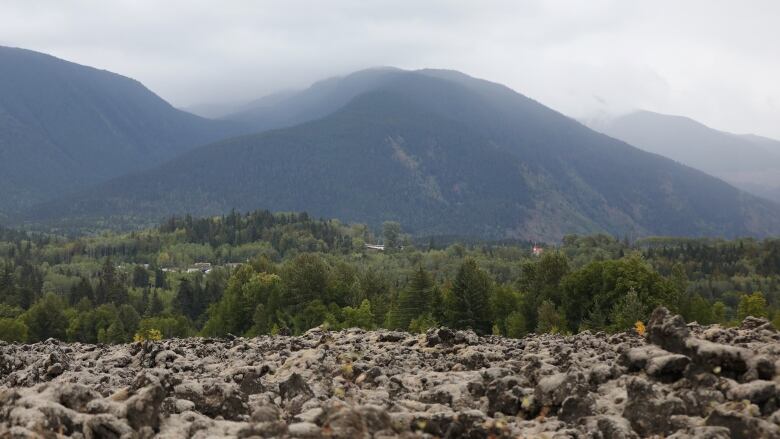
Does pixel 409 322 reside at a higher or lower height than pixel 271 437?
lower

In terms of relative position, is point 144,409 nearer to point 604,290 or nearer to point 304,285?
point 604,290

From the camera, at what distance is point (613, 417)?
14484 millimetres

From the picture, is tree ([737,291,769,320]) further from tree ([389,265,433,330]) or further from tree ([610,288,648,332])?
tree ([389,265,433,330])

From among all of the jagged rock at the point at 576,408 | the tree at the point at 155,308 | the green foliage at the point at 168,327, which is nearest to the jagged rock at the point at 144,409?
the jagged rock at the point at 576,408

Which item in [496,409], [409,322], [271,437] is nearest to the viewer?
[271,437]

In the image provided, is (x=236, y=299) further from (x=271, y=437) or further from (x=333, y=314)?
(x=271, y=437)

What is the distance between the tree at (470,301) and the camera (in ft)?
236

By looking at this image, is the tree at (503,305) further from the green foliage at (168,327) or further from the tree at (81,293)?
the tree at (81,293)

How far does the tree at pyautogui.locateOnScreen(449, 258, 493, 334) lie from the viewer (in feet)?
236

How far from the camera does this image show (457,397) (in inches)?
715

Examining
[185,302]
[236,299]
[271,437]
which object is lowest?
[185,302]

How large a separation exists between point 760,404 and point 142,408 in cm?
1285

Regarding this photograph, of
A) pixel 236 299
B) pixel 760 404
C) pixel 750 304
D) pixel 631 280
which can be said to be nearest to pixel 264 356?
pixel 760 404

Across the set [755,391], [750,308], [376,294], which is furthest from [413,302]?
[755,391]
